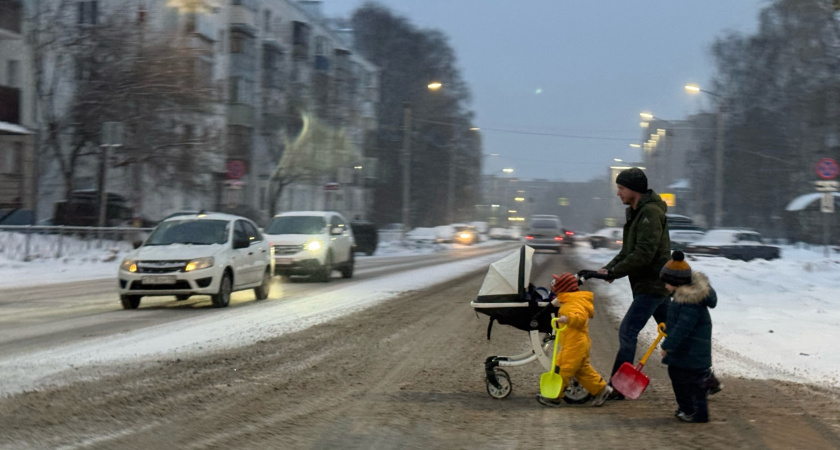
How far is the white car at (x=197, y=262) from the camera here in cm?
1486

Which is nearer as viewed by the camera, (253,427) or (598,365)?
(253,427)

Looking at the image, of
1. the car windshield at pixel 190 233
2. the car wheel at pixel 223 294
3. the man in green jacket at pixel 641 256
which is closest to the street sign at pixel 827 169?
the car windshield at pixel 190 233

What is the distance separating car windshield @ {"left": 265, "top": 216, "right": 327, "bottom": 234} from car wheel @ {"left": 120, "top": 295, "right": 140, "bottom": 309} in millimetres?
8474

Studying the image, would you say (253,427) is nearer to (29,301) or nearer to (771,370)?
(771,370)

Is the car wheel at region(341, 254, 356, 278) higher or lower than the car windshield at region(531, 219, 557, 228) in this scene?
lower

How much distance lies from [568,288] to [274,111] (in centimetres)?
4712

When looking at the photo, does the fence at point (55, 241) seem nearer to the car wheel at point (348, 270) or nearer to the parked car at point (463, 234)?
the car wheel at point (348, 270)

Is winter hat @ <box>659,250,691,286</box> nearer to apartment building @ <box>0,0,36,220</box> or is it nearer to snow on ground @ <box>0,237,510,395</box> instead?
snow on ground @ <box>0,237,510,395</box>

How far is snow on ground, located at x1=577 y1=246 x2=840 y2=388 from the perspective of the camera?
930 cm

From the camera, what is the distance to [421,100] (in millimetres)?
77938

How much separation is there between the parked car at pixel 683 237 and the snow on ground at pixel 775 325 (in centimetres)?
1120

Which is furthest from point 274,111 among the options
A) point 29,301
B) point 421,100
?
point 29,301

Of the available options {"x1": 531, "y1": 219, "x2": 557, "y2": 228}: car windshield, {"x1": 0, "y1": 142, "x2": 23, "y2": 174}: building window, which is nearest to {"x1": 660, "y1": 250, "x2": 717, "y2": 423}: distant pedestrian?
{"x1": 0, "y1": 142, "x2": 23, "y2": 174}: building window

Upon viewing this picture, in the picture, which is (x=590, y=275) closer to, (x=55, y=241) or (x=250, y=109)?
(x=55, y=241)
